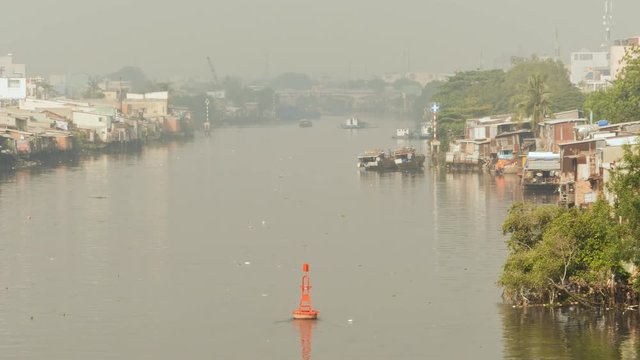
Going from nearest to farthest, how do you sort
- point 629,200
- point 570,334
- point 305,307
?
point 629,200
point 570,334
point 305,307

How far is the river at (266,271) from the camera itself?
2545 cm

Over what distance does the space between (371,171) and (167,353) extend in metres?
32.3

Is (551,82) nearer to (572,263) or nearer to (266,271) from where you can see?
(266,271)

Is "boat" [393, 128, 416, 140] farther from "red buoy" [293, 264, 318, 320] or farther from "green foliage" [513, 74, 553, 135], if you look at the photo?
"red buoy" [293, 264, 318, 320]

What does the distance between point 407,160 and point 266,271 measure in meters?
25.1

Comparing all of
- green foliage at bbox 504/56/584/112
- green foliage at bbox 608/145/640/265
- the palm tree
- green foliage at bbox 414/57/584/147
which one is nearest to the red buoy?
green foliage at bbox 608/145/640/265

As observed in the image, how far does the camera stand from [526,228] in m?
27.7

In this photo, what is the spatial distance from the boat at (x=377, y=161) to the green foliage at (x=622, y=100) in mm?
7721

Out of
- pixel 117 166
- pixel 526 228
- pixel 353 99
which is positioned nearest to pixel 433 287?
pixel 526 228

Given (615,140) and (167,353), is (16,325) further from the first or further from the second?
(615,140)

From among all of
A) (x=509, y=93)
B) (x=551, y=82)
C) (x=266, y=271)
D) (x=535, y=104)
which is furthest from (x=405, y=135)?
(x=266, y=271)

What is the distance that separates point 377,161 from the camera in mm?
56781

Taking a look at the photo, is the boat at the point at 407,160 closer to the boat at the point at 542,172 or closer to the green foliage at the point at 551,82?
the green foliage at the point at 551,82

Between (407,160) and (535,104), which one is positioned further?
(535,104)
